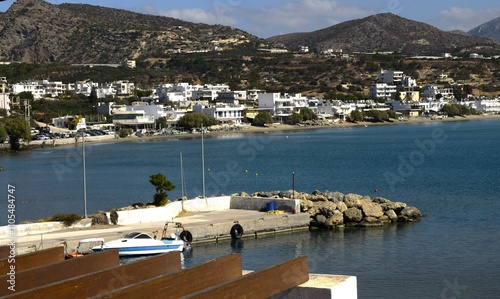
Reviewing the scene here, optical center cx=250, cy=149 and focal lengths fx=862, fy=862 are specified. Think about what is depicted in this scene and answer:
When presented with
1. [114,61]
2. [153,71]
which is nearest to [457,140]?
[153,71]

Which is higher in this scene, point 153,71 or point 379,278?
point 153,71

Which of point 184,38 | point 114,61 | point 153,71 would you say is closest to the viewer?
point 153,71

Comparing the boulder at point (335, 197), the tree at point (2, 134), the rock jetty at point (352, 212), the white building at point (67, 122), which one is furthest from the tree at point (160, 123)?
the rock jetty at point (352, 212)

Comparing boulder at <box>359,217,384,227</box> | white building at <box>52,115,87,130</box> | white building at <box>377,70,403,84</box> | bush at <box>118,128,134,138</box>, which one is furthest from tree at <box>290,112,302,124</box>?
boulder at <box>359,217,384,227</box>

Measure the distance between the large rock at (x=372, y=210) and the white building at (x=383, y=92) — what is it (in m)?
103

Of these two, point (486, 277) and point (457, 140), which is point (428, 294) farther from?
point (457, 140)

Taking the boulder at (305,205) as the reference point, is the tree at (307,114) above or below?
above

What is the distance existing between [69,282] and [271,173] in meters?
39.2

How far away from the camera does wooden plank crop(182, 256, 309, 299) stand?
8.91m

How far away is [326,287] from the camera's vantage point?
9523 millimetres

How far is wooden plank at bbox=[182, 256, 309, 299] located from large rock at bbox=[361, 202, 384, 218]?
15709 mm

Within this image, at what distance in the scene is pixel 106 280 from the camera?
9.64 meters

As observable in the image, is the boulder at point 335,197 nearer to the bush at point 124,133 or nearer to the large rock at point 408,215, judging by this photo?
the large rock at point 408,215

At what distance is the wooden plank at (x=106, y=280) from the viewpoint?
350 inches
